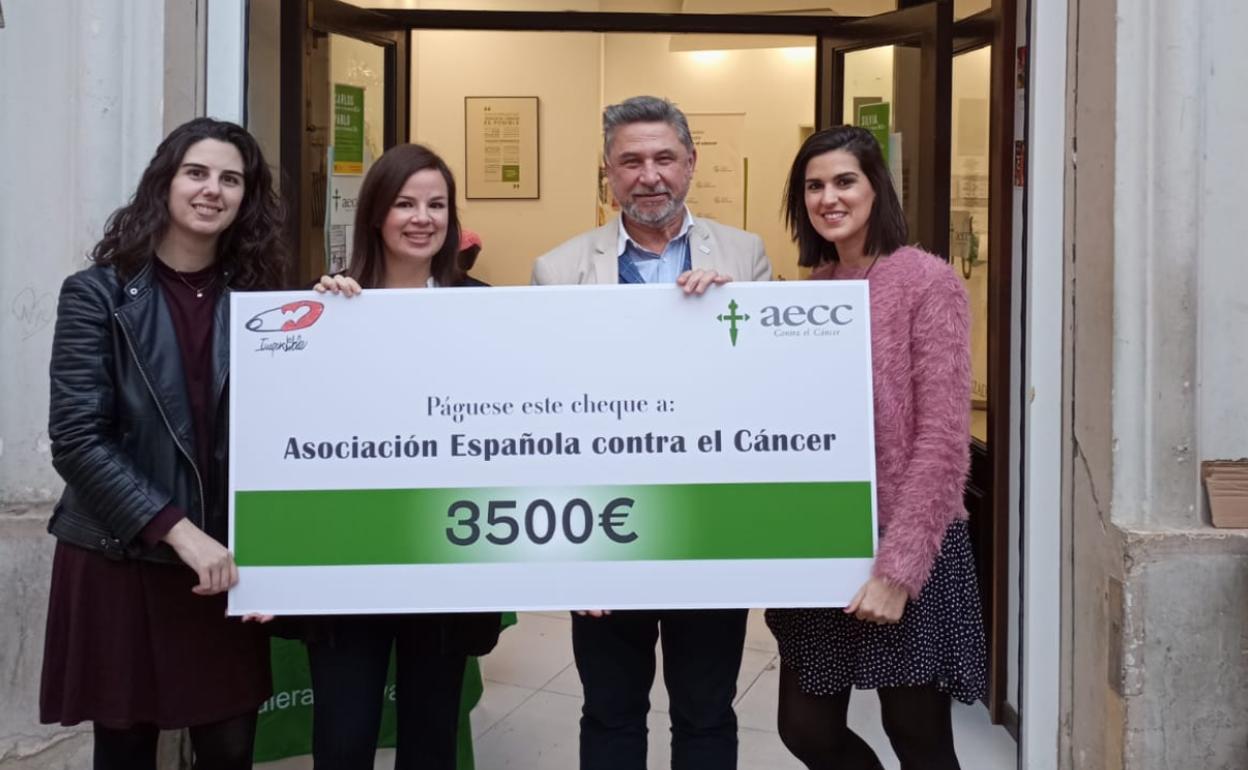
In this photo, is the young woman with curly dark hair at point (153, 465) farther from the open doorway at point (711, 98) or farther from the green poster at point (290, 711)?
the open doorway at point (711, 98)

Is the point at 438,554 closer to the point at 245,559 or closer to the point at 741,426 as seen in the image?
the point at 245,559

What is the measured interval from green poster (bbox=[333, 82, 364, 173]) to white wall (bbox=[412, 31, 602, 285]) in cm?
210

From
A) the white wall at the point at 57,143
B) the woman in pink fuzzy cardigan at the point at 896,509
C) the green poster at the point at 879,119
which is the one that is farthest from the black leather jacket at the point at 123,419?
the green poster at the point at 879,119

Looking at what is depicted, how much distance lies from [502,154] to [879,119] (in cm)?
286

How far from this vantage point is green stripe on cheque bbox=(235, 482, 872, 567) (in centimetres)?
233

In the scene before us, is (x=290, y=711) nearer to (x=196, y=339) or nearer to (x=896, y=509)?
(x=196, y=339)

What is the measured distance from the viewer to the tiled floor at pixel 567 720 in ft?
12.3

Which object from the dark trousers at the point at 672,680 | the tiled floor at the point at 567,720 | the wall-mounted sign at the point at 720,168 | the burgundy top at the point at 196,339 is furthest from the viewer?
the wall-mounted sign at the point at 720,168

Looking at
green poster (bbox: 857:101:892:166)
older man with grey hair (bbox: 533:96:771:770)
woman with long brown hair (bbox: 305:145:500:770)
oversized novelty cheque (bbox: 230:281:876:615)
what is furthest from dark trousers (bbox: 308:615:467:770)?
green poster (bbox: 857:101:892:166)

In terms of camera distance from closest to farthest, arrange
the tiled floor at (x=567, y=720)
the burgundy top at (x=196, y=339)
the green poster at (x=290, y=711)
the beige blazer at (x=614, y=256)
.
A: 1. the burgundy top at (x=196, y=339)
2. the beige blazer at (x=614, y=256)
3. the green poster at (x=290, y=711)
4. the tiled floor at (x=567, y=720)

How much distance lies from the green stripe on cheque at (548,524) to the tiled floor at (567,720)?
1.56 m

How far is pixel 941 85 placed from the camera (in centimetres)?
412

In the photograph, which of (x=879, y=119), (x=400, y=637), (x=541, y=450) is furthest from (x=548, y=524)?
(x=879, y=119)

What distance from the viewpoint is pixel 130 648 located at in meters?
2.34
